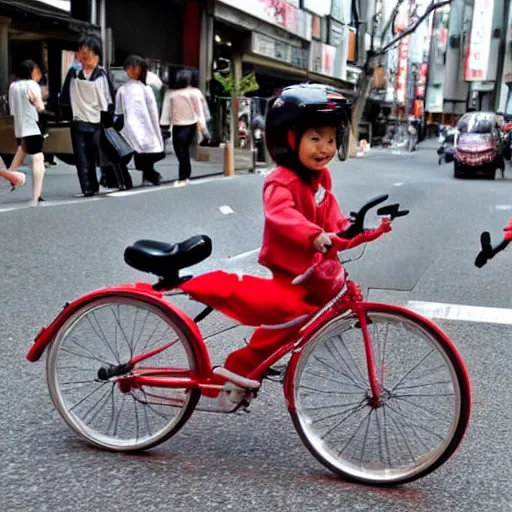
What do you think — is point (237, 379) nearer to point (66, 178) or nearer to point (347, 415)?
point (347, 415)

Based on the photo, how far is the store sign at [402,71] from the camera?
60.9 meters

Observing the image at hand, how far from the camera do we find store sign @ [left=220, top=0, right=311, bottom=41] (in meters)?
24.6

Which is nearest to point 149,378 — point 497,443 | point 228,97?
point 497,443

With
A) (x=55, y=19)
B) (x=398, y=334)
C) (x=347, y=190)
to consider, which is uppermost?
(x=55, y=19)

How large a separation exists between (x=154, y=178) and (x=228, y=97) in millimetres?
10441

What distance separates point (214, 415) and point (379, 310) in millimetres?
1178

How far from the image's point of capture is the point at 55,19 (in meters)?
15.5

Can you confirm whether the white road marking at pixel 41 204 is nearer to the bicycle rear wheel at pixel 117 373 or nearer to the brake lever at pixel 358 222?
the bicycle rear wheel at pixel 117 373

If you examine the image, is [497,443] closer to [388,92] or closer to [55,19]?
[55,19]

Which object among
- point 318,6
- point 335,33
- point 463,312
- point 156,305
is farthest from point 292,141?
point 335,33

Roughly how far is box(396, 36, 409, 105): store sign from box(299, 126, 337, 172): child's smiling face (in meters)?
60.0

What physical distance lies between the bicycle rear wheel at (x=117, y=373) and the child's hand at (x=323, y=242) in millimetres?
647

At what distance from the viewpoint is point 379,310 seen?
110 inches

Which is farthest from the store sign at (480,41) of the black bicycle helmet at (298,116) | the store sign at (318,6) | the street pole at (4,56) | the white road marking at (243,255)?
the black bicycle helmet at (298,116)
